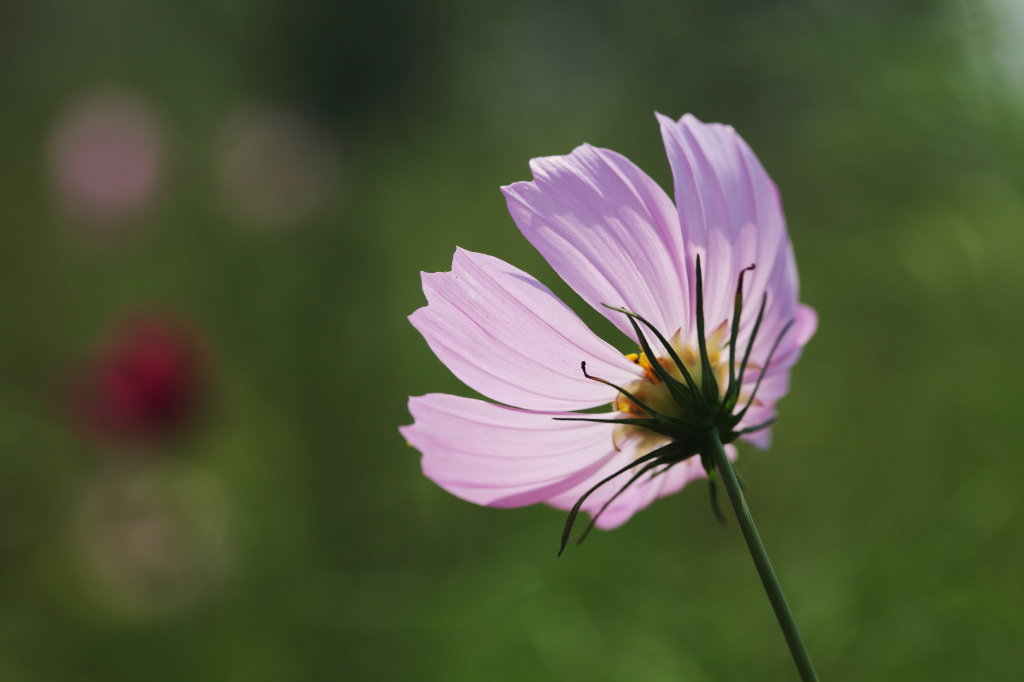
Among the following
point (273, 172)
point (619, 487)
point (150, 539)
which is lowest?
point (150, 539)

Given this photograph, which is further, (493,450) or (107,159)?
(107,159)

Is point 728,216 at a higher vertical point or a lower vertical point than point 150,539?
higher

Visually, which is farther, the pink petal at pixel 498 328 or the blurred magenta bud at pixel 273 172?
the blurred magenta bud at pixel 273 172

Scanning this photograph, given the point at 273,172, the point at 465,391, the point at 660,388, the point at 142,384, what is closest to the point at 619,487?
the point at 660,388

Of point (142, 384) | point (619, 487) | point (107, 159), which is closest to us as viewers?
point (619, 487)

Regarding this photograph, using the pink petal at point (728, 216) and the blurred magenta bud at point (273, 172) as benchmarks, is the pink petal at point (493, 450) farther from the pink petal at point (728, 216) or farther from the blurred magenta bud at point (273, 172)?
the blurred magenta bud at point (273, 172)

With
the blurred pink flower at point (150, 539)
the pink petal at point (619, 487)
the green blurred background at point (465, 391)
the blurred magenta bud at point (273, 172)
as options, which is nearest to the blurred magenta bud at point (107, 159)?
the green blurred background at point (465, 391)

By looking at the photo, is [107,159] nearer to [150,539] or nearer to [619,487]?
[150,539]

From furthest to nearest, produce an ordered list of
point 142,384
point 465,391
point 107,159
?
point 107,159, point 465,391, point 142,384
